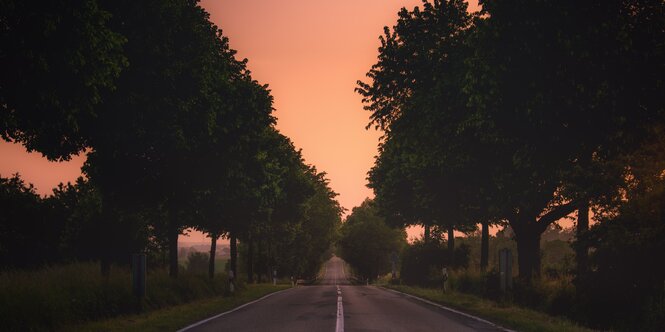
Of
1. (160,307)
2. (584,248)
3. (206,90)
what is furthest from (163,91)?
(584,248)

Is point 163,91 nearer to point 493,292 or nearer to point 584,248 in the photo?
point 584,248

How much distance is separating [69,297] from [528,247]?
804 inches

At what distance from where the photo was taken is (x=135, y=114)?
16.9m

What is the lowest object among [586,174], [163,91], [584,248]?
[584,248]

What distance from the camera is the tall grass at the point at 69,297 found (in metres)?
11.5

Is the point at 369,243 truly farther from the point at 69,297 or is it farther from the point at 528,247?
the point at 69,297

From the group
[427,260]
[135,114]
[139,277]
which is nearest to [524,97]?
[135,114]

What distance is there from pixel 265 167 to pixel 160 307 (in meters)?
10.8

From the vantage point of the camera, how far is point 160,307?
1848cm

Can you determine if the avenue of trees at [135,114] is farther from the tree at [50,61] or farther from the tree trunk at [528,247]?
Result: the tree trunk at [528,247]

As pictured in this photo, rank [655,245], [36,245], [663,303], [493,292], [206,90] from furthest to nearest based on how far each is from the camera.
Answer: [36,245] < [493,292] < [206,90] < [655,245] < [663,303]

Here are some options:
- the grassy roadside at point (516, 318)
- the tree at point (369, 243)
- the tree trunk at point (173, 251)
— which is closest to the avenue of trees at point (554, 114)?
the grassy roadside at point (516, 318)

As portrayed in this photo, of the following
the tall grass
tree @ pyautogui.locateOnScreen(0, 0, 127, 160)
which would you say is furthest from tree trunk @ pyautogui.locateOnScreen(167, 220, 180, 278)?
tree @ pyautogui.locateOnScreen(0, 0, 127, 160)

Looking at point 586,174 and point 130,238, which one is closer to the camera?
point 586,174
